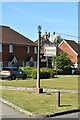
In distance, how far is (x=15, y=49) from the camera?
59.4m

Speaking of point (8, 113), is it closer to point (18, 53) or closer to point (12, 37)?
point (18, 53)

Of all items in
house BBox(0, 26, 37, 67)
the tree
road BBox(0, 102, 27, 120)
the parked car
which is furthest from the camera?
the tree

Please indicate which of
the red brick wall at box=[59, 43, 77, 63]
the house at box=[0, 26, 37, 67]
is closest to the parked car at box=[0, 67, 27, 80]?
the house at box=[0, 26, 37, 67]

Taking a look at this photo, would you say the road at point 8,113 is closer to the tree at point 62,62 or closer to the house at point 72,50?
the tree at point 62,62

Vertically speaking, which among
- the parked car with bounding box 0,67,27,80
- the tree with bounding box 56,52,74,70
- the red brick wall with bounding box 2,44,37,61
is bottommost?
the parked car with bounding box 0,67,27,80

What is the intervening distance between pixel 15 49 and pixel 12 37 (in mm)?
2472

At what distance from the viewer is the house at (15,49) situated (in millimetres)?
57062

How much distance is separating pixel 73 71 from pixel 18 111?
46.1m

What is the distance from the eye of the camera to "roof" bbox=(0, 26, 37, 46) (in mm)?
58219

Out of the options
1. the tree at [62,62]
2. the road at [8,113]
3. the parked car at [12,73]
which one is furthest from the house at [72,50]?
the road at [8,113]

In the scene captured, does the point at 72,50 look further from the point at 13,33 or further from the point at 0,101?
the point at 0,101

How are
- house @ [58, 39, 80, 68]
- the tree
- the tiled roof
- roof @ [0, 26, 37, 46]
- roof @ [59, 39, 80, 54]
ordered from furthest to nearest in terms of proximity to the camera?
the tiled roof
roof @ [59, 39, 80, 54]
house @ [58, 39, 80, 68]
roof @ [0, 26, 37, 46]
the tree

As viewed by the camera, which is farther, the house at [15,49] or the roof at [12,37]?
the roof at [12,37]

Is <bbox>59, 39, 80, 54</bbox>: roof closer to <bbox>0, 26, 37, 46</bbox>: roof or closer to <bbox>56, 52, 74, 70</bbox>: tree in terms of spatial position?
<bbox>0, 26, 37, 46</bbox>: roof
